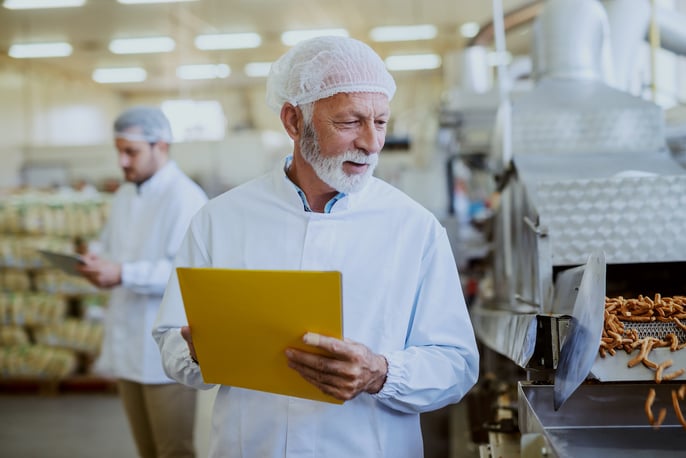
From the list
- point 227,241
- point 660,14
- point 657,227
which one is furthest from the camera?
point 660,14

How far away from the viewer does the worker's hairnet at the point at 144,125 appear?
9.78 feet

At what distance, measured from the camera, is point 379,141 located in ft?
5.24

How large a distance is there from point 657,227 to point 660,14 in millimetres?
1835

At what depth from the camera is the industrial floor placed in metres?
4.58

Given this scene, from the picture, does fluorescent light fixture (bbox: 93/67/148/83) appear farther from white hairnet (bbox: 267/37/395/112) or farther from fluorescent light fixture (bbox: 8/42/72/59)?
white hairnet (bbox: 267/37/395/112)

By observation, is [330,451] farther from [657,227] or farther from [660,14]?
[660,14]

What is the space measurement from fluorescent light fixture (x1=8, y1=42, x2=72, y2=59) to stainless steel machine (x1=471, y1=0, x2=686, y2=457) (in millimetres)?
10214

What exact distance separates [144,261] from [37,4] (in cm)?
685

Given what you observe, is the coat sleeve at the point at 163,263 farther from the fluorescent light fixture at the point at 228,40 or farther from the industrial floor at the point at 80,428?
the fluorescent light fixture at the point at 228,40

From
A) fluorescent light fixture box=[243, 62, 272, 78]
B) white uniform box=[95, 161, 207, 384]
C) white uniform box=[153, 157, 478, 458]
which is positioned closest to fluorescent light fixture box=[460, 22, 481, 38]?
fluorescent light fixture box=[243, 62, 272, 78]

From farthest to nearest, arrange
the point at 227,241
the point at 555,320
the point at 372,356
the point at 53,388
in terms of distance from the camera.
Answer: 1. the point at 53,388
2. the point at 227,241
3. the point at 555,320
4. the point at 372,356

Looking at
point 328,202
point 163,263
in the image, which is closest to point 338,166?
point 328,202

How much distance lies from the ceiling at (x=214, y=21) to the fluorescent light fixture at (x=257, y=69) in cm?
93

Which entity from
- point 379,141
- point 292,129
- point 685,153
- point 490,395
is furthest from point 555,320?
point 490,395
